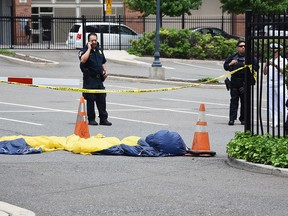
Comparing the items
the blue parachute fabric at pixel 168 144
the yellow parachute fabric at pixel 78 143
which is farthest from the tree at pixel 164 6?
the blue parachute fabric at pixel 168 144

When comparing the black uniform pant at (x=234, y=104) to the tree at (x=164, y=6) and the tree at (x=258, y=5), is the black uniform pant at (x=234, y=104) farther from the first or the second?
the tree at (x=164, y=6)

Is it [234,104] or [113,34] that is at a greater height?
[113,34]

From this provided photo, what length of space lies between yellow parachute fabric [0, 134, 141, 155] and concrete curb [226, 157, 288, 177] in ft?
6.26

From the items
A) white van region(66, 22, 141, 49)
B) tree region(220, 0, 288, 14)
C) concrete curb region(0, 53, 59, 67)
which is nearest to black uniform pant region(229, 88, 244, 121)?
concrete curb region(0, 53, 59, 67)

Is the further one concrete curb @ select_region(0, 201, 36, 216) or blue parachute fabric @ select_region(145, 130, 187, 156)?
blue parachute fabric @ select_region(145, 130, 187, 156)

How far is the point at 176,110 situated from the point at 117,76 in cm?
1143

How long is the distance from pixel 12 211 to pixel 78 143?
4.86m

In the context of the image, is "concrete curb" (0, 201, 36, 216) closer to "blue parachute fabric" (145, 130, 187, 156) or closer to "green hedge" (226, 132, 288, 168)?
"green hedge" (226, 132, 288, 168)

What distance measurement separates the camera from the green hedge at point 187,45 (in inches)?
1651

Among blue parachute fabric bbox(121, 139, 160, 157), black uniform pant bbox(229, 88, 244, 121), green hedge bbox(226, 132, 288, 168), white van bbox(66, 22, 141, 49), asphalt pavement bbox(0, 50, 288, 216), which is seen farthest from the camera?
white van bbox(66, 22, 141, 49)

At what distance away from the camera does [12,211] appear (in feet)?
29.0

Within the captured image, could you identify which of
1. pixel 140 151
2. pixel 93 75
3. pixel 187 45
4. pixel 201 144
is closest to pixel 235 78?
pixel 93 75

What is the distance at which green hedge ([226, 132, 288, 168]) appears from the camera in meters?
11.6

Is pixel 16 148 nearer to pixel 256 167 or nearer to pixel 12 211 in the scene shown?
pixel 256 167
